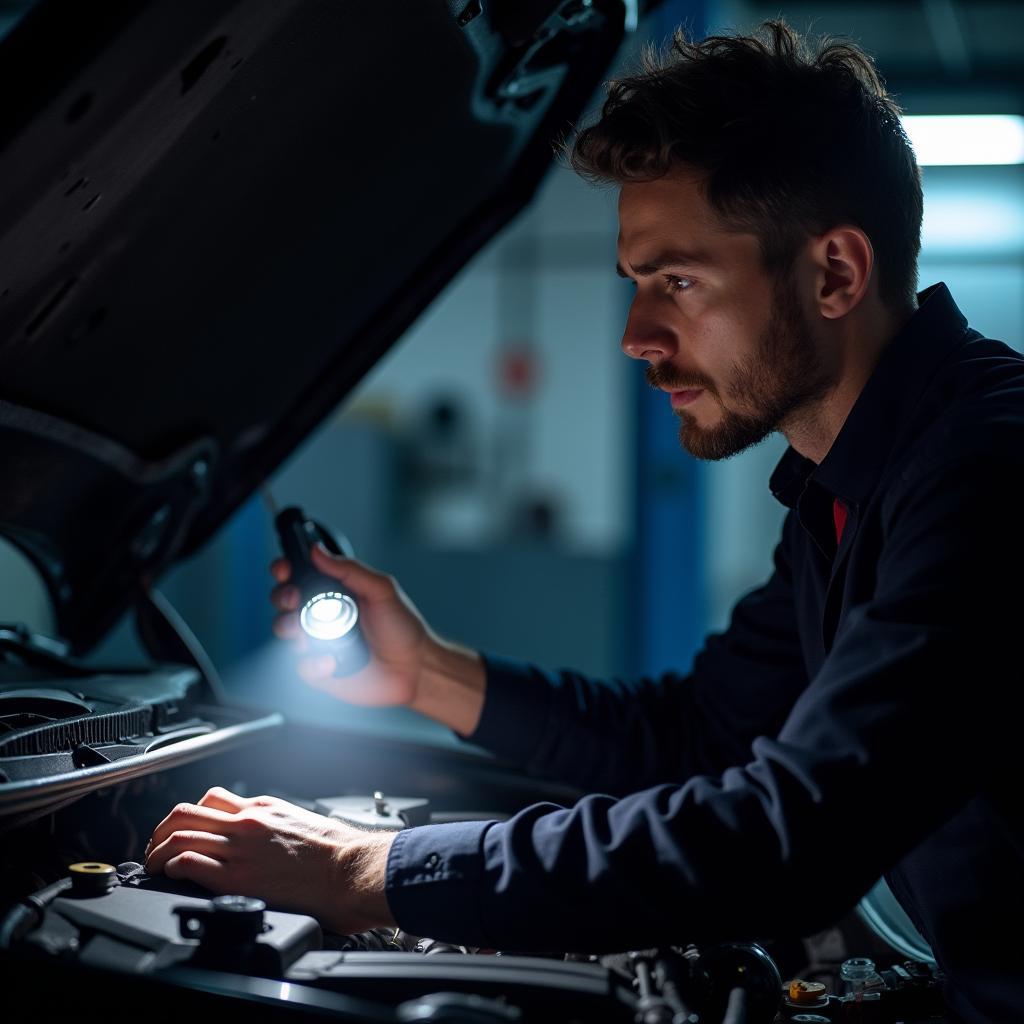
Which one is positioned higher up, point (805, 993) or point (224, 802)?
point (224, 802)

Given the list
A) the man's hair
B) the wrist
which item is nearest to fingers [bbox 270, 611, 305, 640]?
the wrist

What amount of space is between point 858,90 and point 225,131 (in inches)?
23.9

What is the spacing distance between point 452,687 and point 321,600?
0.66 ft

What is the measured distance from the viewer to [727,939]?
2.62ft

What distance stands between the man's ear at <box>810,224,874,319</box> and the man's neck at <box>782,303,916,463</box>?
0.08 ft

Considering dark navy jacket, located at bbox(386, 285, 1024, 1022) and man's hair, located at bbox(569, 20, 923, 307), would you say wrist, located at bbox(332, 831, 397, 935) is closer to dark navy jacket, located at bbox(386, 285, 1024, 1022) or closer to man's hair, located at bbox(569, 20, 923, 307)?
dark navy jacket, located at bbox(386, 285, 1024, 1022)

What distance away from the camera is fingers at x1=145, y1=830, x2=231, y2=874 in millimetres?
865

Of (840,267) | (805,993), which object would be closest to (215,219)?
(840,267)

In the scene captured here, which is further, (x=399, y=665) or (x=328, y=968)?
(x=399, y=665)

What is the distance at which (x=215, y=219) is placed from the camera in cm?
107

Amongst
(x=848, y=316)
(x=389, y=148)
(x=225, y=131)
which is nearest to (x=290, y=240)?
(x=389, y=148)

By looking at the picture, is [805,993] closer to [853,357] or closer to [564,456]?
[853,357]

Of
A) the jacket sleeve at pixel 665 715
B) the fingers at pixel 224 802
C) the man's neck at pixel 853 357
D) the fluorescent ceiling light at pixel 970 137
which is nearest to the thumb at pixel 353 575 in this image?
the jacket sleeve at pixel 665 715

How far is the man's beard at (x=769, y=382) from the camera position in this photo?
3.47 feet
